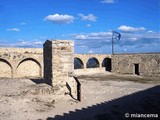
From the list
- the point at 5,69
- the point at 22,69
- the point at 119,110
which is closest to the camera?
the point at 119,110

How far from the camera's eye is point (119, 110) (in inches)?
479

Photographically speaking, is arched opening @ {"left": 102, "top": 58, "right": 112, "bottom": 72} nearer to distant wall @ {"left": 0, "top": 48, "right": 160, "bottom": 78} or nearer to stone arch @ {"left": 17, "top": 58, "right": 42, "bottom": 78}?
distant wall @ {"left": 0, "top": 48, "right": 160, "bottom": 78}

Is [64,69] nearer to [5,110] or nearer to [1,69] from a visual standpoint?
[5,110]

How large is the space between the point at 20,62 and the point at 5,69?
176 centimetres

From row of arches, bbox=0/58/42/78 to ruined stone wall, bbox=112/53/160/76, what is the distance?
38.2 ft

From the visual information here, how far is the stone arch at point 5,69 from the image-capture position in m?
25.9

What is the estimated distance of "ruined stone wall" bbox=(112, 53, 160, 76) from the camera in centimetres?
3238

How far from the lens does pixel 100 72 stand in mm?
35156

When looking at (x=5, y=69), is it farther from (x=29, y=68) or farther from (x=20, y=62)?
(x=29, y=68)

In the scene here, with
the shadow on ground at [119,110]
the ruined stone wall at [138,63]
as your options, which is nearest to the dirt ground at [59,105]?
the shadow on ground at [119,110]

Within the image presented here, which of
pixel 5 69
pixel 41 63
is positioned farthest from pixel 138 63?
pixel 5 69

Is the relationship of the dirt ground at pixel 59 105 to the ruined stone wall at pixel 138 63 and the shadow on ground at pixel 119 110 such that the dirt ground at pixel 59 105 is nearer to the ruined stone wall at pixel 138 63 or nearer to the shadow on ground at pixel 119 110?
the shadow on ground at pixel 119 110

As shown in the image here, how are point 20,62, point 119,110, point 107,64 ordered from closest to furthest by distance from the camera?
point 119,110, point 20,62, point 107,64

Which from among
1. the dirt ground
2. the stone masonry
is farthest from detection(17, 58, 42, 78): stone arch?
the stone masonry
